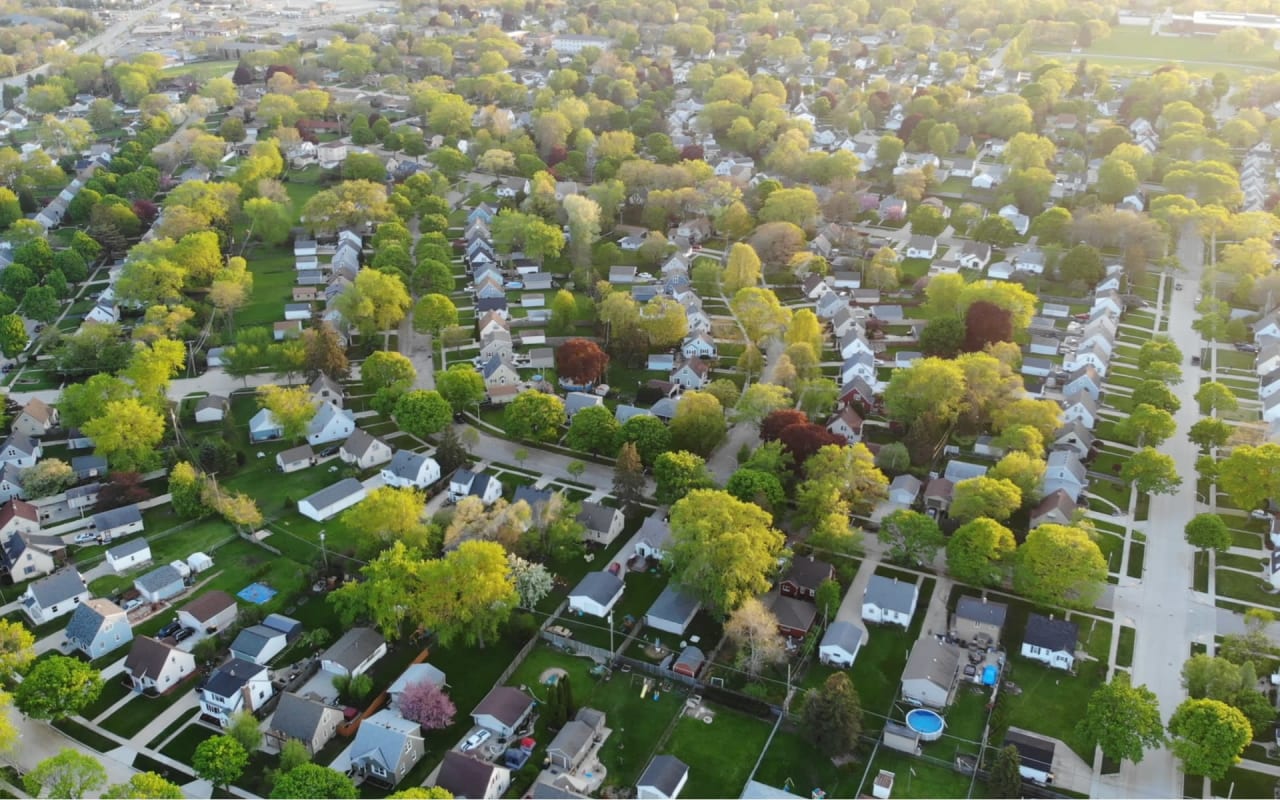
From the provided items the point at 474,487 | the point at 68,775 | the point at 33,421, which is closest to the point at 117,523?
the point at 33,421

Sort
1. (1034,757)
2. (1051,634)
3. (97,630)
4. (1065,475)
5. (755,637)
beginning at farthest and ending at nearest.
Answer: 1. (1065,475)
2. (97,630)
3. (1051,634)
4. (755,637)
5. (1034,757)

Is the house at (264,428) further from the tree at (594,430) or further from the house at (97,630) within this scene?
the tree at (594,430)

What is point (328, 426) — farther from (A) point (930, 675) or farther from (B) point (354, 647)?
(A) point (930, 675)

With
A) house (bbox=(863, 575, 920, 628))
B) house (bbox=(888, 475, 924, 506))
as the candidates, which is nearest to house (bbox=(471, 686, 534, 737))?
house (bbox=(863, 575, 920, 628))

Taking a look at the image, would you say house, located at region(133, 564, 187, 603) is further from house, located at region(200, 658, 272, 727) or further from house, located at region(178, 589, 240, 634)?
house, located at region(200, 658, 272, 727)

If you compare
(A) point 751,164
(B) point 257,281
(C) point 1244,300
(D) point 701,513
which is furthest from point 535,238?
(C) point 1244,300

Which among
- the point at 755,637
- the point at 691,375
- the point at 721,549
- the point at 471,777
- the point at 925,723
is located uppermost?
the point at 721,549

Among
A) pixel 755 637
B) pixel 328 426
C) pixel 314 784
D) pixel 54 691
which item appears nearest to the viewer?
pixel 314 784
